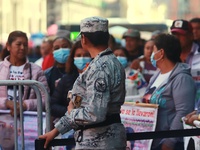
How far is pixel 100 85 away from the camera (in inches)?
171

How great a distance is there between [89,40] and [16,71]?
2.48 m

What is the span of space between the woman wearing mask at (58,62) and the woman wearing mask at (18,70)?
775 mm

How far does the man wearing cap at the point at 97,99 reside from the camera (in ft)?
14.3

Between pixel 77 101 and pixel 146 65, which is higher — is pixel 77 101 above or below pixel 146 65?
above

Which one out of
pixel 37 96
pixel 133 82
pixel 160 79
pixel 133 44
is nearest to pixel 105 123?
pixel 37 96

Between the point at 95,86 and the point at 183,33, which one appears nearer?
the point at 95,86

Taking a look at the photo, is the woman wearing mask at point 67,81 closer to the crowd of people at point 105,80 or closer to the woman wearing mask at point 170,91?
the crowd of people at point 105,80

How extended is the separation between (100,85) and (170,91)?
2.01m

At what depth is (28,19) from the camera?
37875 millimetres

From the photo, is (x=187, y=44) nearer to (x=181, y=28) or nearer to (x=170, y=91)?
(x=181, y=28)

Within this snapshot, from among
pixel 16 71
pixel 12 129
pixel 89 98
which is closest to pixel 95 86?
pixel 89 98

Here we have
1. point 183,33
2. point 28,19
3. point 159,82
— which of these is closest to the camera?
point 159,82

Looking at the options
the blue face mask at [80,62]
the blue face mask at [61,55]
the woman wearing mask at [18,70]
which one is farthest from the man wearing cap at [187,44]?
the woman wearing mask at [18,70]

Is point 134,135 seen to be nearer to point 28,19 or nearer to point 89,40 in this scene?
point 89,40
